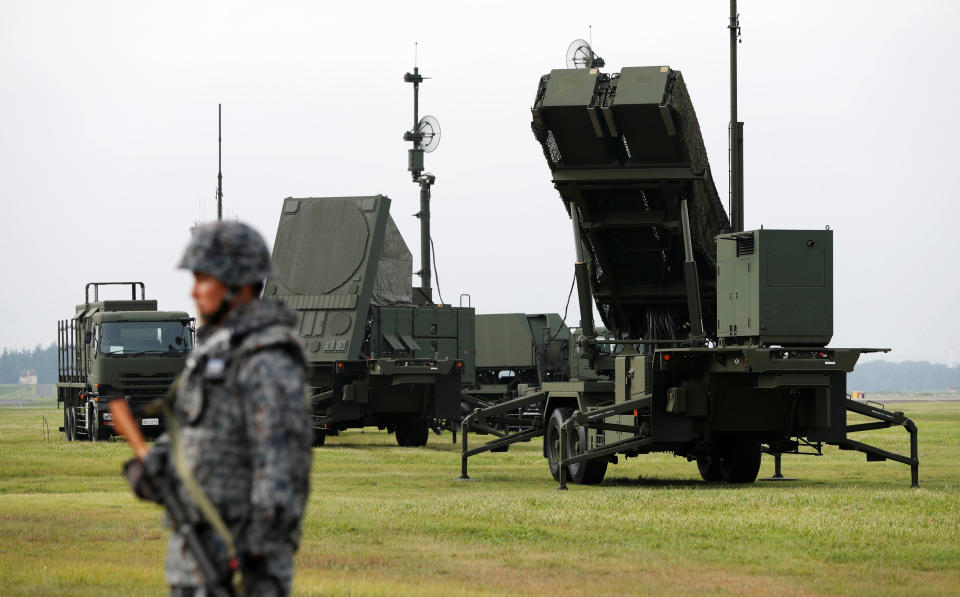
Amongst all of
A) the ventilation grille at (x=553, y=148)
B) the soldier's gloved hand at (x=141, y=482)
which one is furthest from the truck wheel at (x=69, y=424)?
the soldier's gloved hand at (x=141, y=482)

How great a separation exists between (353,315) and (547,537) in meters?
16.7

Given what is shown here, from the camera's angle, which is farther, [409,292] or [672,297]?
[409,292]

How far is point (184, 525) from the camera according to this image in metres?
5.04

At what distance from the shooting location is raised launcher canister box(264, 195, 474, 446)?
30.6 metres

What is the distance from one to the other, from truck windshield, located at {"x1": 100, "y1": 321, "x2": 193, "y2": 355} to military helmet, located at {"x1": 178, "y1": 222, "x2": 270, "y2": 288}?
30136 millimetres

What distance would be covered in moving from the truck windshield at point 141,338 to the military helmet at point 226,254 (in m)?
30.1

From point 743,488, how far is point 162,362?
1797 cm

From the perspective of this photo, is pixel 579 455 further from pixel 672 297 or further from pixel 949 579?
pixel 949 579

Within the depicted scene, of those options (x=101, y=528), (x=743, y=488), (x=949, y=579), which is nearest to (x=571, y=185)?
(x=743, y=488)

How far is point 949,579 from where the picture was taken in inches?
461

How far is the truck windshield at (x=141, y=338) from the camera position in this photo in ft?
113

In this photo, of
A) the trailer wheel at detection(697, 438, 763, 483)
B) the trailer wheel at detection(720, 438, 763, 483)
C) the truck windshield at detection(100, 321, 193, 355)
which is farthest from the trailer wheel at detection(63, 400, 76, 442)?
the trailer wheel at detection(720, 438, 763, 483)

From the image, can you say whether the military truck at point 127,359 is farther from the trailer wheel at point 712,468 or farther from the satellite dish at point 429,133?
the trailer wheel at point 712,468

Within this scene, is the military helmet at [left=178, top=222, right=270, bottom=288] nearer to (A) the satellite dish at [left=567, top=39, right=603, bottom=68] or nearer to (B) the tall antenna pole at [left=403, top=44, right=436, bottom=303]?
(A) the satellite dish at [left=567, top=39, right=603, bottom=68]
